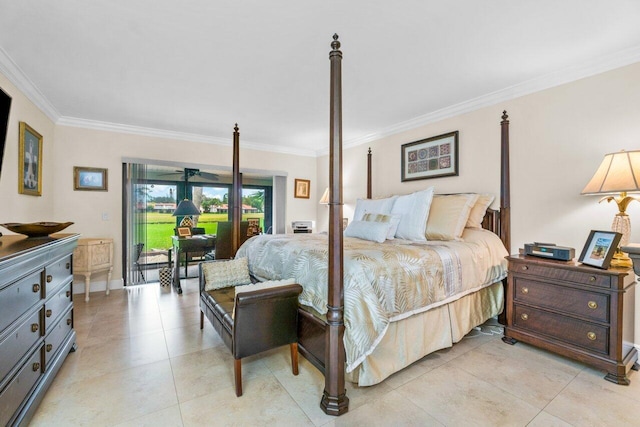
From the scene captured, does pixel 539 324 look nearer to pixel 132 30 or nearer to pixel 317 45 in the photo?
pixel 317 45

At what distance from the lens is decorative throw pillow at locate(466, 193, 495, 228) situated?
2891 millimetres

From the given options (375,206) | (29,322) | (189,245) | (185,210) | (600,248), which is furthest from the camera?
(185,210)

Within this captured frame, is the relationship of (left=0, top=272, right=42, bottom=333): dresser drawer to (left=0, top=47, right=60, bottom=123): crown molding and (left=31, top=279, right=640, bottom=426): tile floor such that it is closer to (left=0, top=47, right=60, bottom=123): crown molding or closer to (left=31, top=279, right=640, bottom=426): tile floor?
(left=31, top=279, right=640, bottom=426): tile floor

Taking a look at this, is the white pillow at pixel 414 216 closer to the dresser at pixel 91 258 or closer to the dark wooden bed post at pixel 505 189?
the dark wooden bed post at pixel 505 189

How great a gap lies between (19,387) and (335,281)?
62.9 inches

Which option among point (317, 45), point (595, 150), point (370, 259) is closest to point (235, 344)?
point (370, 259)

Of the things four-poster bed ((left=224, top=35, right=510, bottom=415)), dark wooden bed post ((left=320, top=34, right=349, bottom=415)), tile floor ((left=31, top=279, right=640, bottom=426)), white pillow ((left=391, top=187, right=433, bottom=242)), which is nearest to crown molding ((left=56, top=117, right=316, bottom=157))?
four-poster bed ((left=224, top=35, right=510, bottom=415))

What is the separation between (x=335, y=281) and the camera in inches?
61.8

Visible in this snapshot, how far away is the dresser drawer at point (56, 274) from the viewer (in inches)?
68.7

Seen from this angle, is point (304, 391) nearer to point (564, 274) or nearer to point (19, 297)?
point (19, 297)

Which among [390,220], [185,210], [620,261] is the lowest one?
[620,261]

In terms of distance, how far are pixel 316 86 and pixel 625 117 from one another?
2.50 metres

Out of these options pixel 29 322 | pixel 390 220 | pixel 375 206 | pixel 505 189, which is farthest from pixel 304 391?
pixel 505 189

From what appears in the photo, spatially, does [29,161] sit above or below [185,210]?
above
